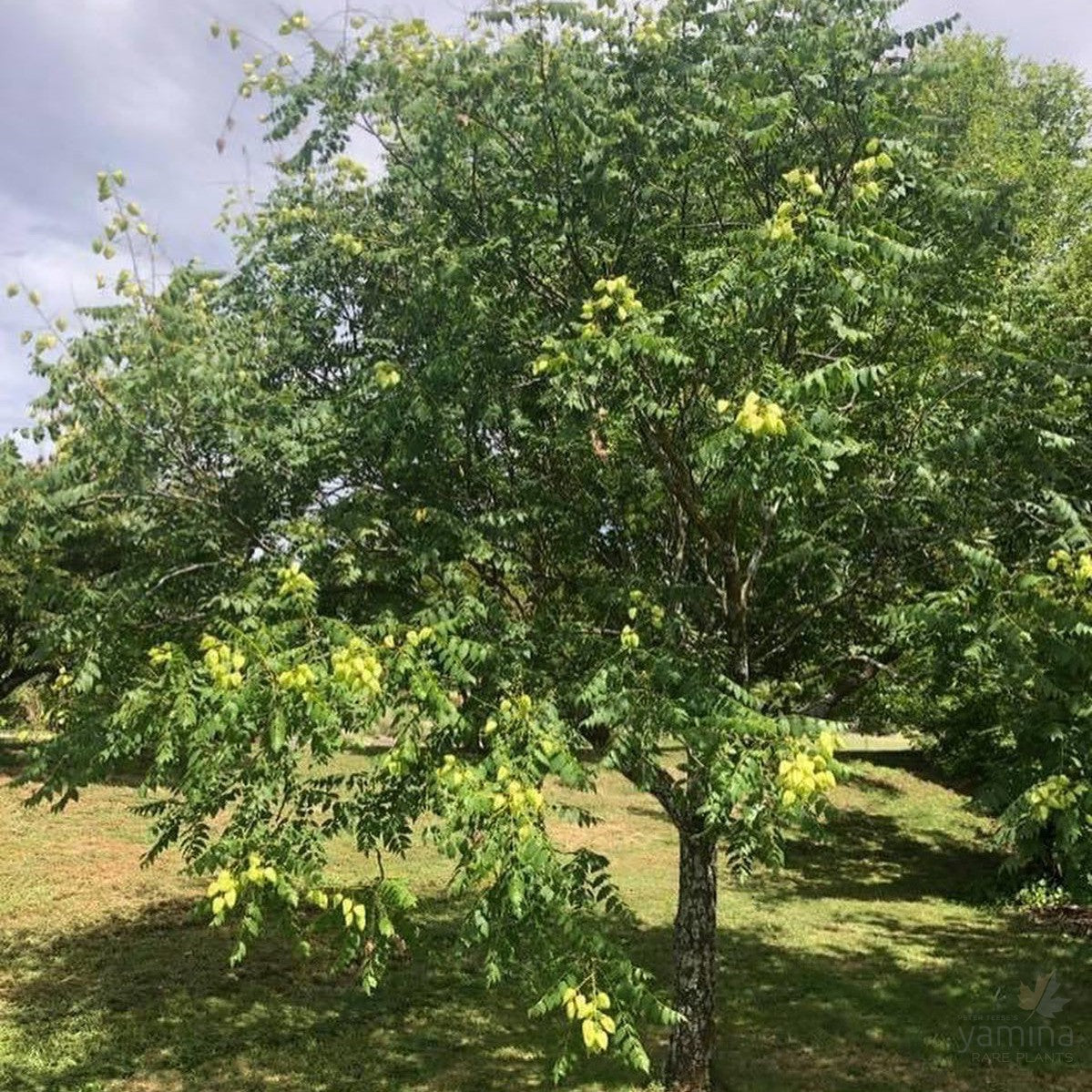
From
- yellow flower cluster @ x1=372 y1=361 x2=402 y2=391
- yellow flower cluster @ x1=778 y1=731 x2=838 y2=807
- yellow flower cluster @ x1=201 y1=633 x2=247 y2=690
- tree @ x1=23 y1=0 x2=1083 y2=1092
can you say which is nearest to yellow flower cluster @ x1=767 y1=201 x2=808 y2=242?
tree @ x1=23 y1=0 x2=1083 y2=1092

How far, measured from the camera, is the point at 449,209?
8.58 meters

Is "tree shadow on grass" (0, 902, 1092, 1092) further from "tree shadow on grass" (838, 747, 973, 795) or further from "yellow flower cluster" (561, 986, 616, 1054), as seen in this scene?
"tree shadow on grass" (838, 747, 973, 795)

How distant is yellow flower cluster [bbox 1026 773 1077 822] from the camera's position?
584 cm

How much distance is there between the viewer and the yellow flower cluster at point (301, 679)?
4.74 m

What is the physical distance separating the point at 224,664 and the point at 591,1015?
258 centimetres

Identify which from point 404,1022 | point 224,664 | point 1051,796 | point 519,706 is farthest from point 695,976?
point 224,664

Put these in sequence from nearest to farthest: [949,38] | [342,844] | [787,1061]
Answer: [787,1061]
[342,844]
[949,38]

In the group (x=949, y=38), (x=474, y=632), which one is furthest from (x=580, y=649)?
(x=949, y=38)

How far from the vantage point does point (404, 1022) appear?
38.7ft

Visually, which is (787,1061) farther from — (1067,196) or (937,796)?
(937,796)

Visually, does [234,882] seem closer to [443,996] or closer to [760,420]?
[760,420]

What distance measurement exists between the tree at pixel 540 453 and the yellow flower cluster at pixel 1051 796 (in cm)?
148

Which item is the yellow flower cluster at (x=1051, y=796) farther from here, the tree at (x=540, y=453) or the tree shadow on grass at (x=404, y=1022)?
the tree shadow on grass at (x=404, y=1022)

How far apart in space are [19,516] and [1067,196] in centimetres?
2094
